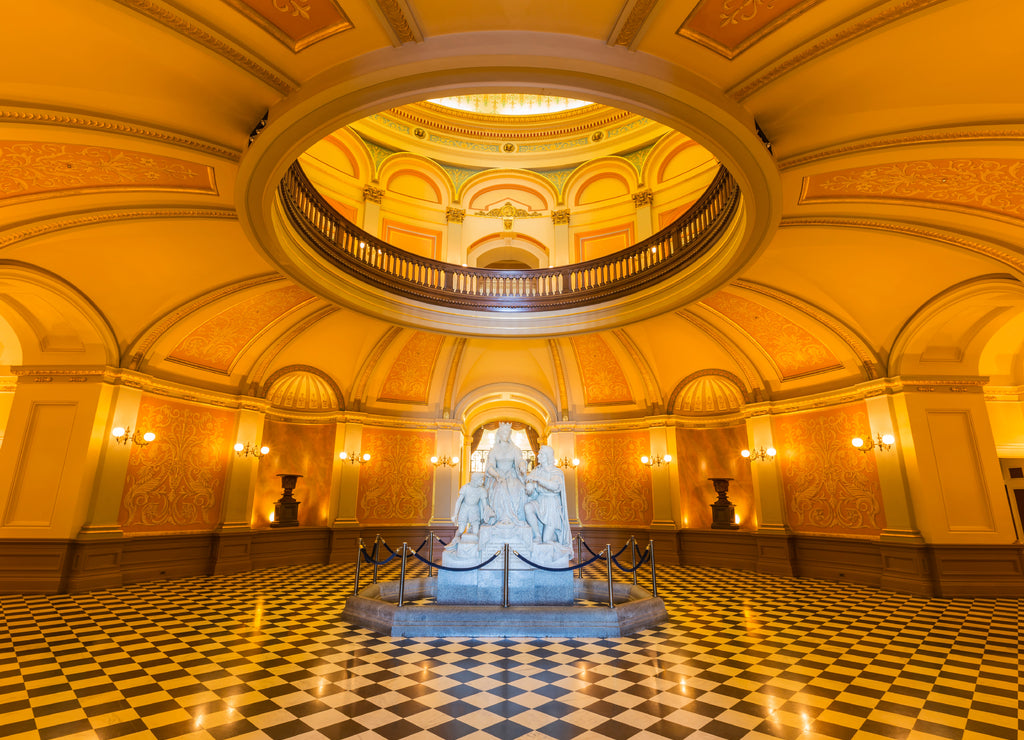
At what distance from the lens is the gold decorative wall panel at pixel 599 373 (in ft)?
43.1

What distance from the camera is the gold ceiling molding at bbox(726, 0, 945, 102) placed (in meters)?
3.47

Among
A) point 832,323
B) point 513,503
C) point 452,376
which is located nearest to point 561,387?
point 452,376

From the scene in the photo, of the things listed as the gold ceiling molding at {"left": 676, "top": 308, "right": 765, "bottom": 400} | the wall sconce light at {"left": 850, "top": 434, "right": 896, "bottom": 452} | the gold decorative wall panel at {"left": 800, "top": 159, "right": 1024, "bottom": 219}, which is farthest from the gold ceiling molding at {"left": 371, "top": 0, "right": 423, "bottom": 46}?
the wall sconce light at {"left": 850, "top": 434, "right": 896, "bottom": 452}

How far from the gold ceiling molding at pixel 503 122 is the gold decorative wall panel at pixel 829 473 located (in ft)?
31.1

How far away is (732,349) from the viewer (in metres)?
11.6

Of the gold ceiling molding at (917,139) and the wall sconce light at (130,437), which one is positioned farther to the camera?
the wall sconce light at (130,437)

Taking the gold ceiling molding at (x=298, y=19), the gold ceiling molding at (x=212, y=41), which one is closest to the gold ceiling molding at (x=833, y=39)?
the gold ceiling molding at (x=298, y=19)

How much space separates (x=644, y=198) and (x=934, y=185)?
804 cm

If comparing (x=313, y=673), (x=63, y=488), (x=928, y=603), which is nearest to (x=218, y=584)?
(x=63, y=488)

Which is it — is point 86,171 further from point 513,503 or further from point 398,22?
point 513,503

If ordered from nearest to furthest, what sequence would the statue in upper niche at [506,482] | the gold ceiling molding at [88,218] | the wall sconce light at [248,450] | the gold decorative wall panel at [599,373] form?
the gold ceiling molding at [88,218] → the statue in upper niche at [506,482] → the wall sconce light at [248,450] → the gold decorative wall panel at [599,373]

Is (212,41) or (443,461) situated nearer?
(212,41)

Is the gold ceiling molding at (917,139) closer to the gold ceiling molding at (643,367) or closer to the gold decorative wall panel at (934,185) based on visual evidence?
the gold decorative wall panel at (934,185)

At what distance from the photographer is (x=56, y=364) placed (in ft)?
29.4
